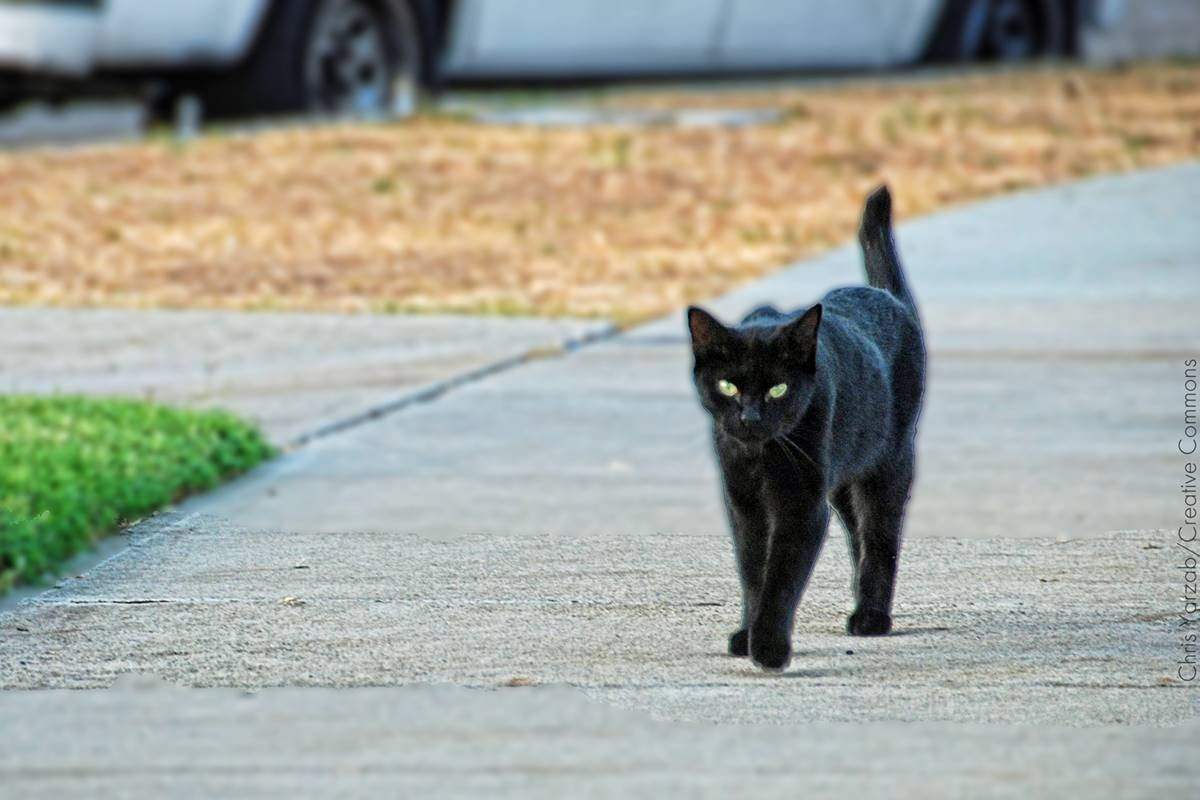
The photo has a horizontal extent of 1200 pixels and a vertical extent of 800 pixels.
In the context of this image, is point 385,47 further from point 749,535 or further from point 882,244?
point 749,535

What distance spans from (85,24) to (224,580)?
7453mm

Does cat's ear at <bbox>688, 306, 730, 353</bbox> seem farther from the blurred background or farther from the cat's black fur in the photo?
the blurred background

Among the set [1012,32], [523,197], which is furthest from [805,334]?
[1012,32]

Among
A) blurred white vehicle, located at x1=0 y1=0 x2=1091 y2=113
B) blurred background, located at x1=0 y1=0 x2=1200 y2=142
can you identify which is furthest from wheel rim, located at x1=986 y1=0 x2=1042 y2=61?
blurred white vehicle, located at x1=0 y1=0 x2=1091 y2=113

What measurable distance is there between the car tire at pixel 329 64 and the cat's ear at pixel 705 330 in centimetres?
967

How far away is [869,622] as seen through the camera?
493 cm

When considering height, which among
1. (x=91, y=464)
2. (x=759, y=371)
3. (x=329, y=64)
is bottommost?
(x=91, y=464)

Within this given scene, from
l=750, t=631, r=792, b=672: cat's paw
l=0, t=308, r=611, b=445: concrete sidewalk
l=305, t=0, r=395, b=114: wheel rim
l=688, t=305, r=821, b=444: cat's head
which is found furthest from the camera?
l=305, t=0, r=395, b=114: wheel rim

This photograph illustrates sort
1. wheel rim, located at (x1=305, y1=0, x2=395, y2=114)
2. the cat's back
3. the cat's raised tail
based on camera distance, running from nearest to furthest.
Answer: the cat's back
the cat's raised tail
wheel rim, located at (x1=305, y1=0, x2=395, y2=114)

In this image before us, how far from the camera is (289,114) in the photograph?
557 inches

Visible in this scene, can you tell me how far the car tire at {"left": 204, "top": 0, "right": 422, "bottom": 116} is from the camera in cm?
1373

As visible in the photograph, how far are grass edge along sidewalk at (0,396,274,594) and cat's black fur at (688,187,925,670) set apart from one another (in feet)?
6.84

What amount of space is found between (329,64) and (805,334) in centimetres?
1065

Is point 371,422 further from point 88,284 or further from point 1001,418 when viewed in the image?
point 88,284
